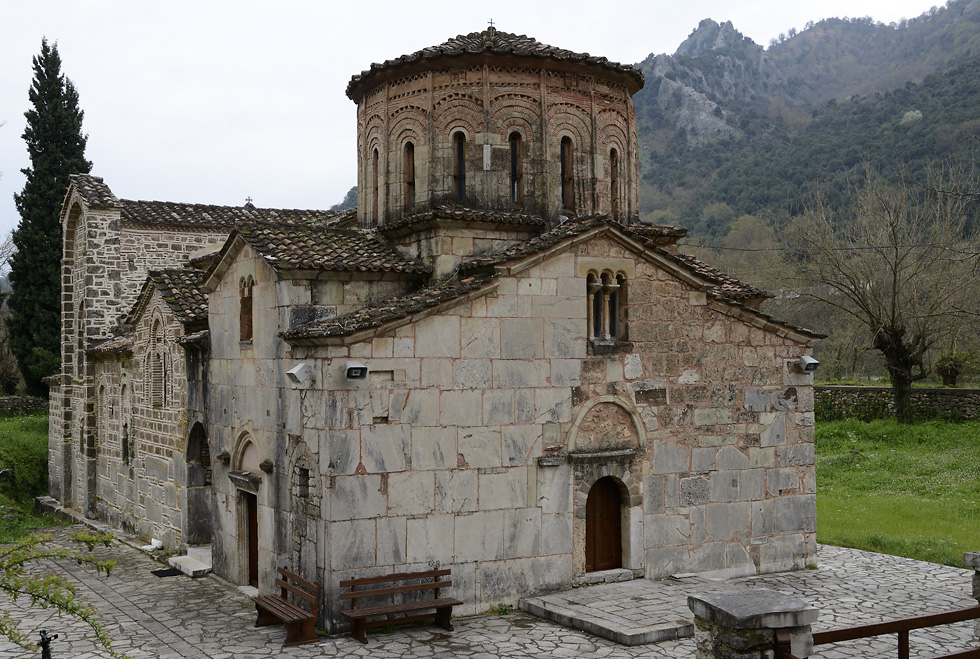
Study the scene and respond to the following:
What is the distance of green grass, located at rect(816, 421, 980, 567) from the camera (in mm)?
15180

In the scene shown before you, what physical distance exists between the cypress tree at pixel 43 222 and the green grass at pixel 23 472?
107 inches

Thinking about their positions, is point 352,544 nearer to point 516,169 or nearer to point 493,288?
point 493,288

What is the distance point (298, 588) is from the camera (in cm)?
1046

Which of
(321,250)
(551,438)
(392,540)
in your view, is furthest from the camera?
(321,250)

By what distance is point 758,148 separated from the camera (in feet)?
Result: 169

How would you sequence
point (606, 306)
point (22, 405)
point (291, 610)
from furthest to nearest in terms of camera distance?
point (22, 405), point (606, 306), point (291, 610)

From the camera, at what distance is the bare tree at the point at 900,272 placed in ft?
85.0

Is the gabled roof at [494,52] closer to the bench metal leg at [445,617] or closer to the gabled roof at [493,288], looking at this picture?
the gabled roof at [493,288]

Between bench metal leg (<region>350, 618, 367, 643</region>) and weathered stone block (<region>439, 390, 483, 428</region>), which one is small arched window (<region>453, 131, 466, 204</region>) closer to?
weathered stone block (<region>439, 390, 483, 428</region>)

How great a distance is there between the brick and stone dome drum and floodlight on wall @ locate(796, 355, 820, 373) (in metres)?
3.86

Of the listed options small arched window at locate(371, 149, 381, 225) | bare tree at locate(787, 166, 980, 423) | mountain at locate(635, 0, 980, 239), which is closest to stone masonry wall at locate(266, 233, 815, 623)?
small arched window at locate(371, 149, 381, 225)

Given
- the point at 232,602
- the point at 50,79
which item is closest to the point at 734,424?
the point at 232,602

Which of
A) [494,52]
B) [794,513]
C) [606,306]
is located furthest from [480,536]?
[494,52]

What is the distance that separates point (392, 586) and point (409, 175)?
21.1ft
